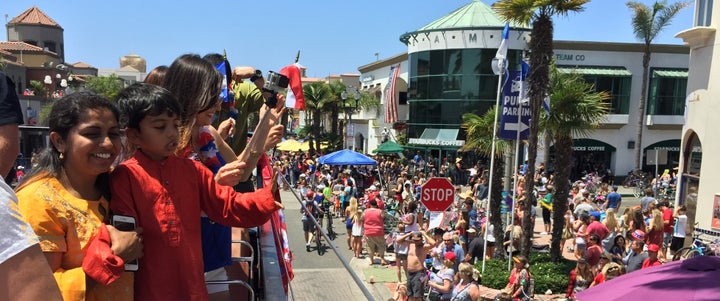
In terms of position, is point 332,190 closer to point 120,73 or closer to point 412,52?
point 412,52

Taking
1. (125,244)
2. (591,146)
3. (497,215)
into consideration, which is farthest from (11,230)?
(591,146)

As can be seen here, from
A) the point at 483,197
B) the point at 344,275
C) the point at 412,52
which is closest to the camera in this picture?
the point at 344,275

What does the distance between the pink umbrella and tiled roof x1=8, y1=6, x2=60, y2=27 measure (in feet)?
278

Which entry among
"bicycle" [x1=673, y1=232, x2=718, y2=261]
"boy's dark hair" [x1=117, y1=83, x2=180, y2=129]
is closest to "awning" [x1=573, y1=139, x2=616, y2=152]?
"bicycle" [x1=673, y1=232, x2=718, y2=261]

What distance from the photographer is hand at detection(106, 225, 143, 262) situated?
178cm

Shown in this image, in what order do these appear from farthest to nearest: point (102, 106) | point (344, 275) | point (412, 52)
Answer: point (412, 52) → point (344, 275) → point (102, 106)

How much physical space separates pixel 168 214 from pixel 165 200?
0.19 feet

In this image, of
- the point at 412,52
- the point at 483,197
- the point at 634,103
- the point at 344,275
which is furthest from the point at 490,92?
the point at 344,275

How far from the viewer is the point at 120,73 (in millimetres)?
95625

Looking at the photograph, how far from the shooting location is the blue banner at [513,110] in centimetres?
1121

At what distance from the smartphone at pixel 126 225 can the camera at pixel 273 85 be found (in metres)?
1.07

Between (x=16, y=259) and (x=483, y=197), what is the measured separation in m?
17.0

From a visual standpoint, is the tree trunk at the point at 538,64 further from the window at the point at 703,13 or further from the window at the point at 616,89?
the window at the point at 616,89

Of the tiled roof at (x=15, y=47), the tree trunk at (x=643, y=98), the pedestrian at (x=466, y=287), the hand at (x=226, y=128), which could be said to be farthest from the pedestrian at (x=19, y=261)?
the tiled roof at (x=15, y=47)
